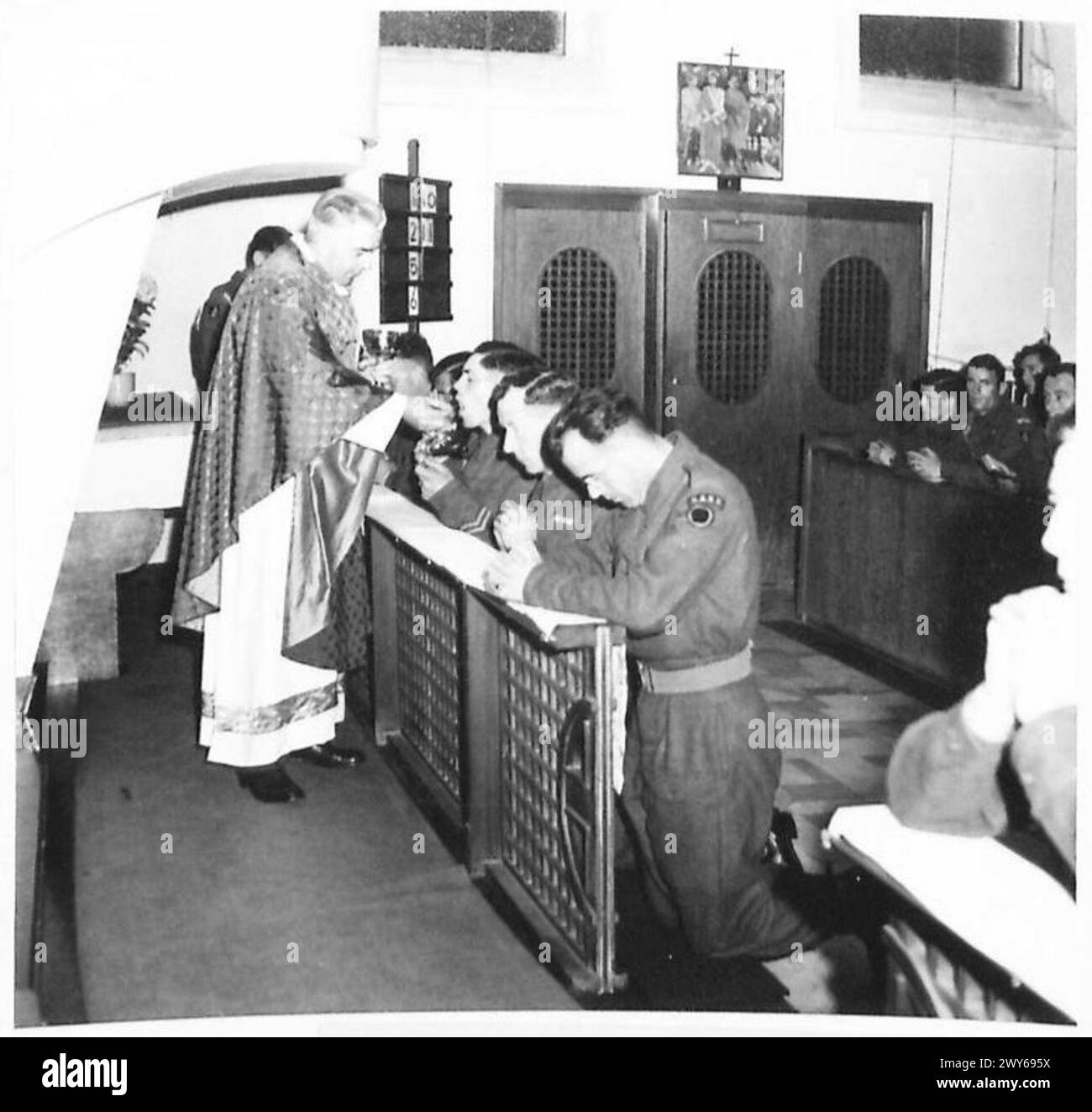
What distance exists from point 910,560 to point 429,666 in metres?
2.28

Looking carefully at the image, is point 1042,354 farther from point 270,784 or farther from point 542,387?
point 270,784

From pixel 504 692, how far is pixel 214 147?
135 cm

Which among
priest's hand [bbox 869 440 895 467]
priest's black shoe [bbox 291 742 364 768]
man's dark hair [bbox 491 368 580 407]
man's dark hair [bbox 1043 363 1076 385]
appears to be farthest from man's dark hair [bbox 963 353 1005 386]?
priest's black shoe [bbox 291 742 364 768]

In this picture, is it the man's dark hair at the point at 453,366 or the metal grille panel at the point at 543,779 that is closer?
the metal grille panel at the point at 543,779

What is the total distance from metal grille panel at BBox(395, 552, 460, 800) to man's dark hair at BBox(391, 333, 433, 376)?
1.19 meters

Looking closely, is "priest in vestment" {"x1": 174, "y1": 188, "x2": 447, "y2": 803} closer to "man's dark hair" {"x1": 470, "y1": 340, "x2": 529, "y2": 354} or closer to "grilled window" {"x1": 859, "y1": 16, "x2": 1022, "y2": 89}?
"man's dark hair" {"x1": 470, "y1": 340, "x2": 529, "y2": 354}

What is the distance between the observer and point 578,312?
6.55 metres

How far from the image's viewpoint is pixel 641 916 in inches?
119

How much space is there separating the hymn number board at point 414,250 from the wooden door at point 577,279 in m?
0.32

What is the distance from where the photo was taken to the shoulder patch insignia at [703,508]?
2.62 meters

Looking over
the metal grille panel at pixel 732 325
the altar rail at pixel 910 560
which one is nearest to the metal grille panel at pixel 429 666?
the altar rail at pixel 910 560

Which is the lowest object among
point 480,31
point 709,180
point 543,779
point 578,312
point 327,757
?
point 327,757

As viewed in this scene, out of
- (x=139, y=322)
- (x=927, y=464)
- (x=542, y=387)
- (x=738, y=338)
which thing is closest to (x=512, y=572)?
(x=542, y=387)

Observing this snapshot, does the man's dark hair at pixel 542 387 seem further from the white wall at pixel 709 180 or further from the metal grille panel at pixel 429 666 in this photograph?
the white wall at pixel 709 180
